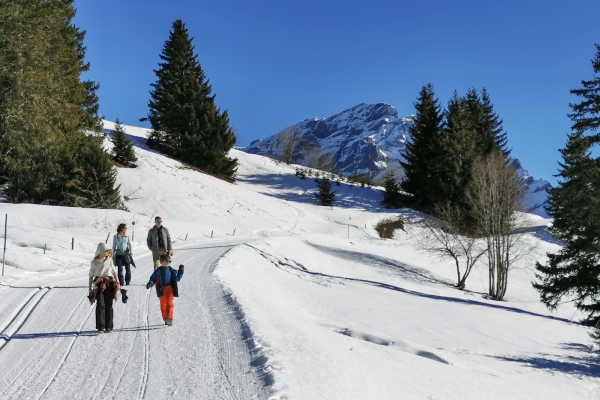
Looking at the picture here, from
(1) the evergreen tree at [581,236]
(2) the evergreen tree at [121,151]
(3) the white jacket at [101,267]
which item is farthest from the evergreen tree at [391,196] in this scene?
(3) the white jacket at [101,267]

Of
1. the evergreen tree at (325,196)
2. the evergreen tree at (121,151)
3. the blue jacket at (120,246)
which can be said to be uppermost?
the evergreen tree at (121,151)

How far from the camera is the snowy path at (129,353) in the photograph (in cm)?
506

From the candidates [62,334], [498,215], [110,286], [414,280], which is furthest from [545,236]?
[62,334]

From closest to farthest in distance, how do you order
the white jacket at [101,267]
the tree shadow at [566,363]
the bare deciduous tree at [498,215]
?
1. the white jacket at [101,267]
2. the tree shadow at [566,363]
3. the bare deciduous tree at [498,215]

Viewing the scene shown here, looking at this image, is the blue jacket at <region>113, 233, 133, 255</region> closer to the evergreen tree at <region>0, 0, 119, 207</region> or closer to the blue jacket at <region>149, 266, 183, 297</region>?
Answer: the blue jacket at <region>149, 266, 183, 297</region>

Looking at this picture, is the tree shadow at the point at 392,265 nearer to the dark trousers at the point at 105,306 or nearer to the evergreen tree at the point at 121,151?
the evergreen tree at the point at 121,151

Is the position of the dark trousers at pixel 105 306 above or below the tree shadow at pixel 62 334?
above

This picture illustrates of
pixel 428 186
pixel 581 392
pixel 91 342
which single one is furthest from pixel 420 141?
pixel 91 342

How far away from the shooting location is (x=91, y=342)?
6852 mm

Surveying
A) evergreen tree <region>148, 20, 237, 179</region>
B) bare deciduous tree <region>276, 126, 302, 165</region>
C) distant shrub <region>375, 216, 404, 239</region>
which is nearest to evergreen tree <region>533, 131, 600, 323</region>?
distant shrub <region>375, 216, 404, 239</region>

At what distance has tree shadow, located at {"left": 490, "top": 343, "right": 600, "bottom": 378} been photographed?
33.9 feet

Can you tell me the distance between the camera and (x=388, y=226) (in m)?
41.1

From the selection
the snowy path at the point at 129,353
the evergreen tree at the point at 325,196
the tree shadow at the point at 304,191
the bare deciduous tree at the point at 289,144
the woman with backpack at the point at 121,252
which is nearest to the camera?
the snowy path at the point at 129,353

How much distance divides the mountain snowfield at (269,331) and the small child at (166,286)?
11.7 inches
